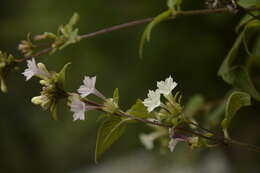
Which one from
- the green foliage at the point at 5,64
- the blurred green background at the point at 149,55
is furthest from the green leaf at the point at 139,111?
the blurred green background at the point at 149,55

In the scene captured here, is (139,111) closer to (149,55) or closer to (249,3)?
(249,3)

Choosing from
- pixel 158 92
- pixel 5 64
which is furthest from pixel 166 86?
pixel 5 64

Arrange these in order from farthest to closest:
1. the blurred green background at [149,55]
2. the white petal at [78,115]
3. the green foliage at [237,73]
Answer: the blurred green background at [149,55] < the green foliage at [237,73] < the white petal at [78,115]

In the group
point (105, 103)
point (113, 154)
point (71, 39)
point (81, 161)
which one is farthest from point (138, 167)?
point (105, 103)

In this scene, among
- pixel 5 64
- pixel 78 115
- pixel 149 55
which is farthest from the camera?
pixel 149 55

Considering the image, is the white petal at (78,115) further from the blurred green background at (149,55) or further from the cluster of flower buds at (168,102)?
the blurred green background at (149,55)

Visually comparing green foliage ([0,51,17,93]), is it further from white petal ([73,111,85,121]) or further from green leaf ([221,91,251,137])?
green leaf ([221,91,251,137])

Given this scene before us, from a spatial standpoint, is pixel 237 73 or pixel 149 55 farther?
pixel 149 55

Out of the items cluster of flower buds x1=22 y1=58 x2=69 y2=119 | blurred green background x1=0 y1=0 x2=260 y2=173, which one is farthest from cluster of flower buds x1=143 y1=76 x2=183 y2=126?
blurred green background x1=0 y1=0 x2=260 y2=173

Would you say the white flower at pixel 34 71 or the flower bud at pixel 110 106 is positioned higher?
the white flower at pixel 34 71

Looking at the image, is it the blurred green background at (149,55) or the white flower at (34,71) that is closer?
the white flower at (34,71)
